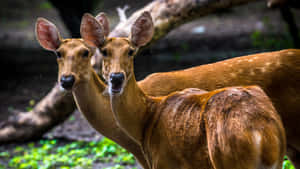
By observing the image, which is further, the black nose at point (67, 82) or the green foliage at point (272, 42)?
the green foliage at point (272, 42)

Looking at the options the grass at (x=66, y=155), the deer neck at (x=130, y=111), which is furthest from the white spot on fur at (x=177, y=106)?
the grass at (x=66, y=155)

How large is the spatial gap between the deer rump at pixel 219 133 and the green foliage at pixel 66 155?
7.38ft

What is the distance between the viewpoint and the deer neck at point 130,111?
326 cm

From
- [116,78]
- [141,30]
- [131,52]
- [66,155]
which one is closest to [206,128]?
[116,78]

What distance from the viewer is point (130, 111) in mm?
3301

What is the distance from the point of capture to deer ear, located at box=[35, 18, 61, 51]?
362 centimetres

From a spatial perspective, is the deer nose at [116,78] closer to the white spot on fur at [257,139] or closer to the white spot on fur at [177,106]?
the white spot on fur at [177,106]

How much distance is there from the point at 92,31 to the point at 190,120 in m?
1.20

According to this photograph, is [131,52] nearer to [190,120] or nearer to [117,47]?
[117,47]

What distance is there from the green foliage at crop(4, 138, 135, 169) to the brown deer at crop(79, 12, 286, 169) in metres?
2.02

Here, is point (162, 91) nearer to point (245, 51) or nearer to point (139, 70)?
point (139, 70)

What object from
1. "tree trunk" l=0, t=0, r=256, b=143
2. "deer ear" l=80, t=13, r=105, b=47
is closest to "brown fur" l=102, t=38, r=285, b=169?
"deer ear" l=80, t=13, r=105, b=47

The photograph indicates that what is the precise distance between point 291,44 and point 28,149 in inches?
264

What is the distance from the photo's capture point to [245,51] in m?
10.6
